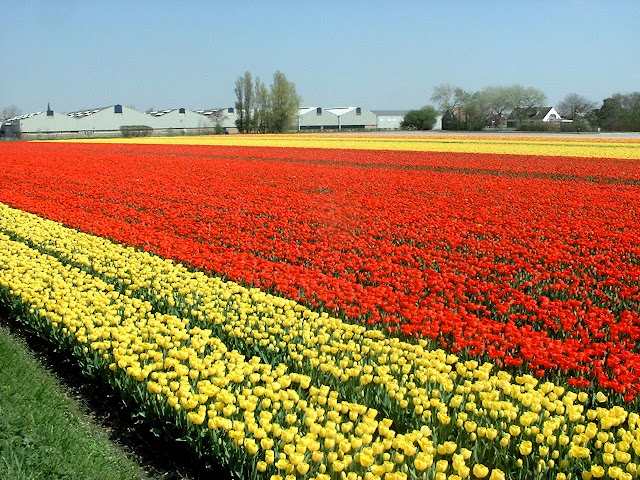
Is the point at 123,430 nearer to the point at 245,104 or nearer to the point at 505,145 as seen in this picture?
the point at 505,145

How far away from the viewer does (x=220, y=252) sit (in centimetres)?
949

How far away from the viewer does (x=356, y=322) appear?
646 cm

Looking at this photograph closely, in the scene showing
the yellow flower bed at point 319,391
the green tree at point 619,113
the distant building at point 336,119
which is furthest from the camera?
the distant building at point 336,119

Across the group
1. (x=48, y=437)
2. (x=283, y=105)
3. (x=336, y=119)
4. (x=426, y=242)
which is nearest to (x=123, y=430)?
(x=48, y=437)

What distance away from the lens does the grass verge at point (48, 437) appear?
383 cm

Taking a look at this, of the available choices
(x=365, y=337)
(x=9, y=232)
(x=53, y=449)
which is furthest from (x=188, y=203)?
(x=53, y=449)

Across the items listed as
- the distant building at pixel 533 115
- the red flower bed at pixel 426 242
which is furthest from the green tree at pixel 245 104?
the red flower bed at pixel 426 242

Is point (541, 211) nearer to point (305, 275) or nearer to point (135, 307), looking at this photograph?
point (305, 275)

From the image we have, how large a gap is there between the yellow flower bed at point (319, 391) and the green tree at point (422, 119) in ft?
276

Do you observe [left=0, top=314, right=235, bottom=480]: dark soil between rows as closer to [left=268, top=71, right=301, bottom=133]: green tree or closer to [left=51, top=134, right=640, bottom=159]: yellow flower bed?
[left=51, top=134, right=640, bottom=159]: yellow flower bed

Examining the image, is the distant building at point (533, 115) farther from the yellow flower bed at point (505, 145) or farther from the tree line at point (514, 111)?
the yellow flower bed at point (505, 145)

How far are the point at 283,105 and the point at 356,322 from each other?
261 feet

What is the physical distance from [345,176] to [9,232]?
11.1m

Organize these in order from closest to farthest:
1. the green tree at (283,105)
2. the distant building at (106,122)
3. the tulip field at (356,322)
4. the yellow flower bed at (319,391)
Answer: the yellow flower bed at (319,391), the tulip field at (356,322), the distant building at (106,122), the green tree at (283,105)
